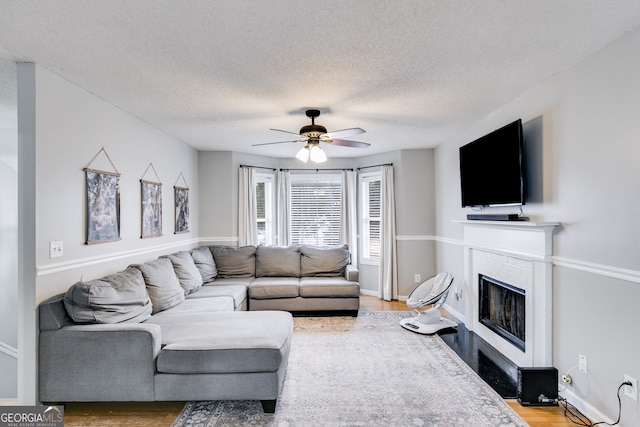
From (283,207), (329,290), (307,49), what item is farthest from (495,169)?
(283,207)

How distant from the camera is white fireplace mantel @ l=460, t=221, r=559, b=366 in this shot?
2682 mm

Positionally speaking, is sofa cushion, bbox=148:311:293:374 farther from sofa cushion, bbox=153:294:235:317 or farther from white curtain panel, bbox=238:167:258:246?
white curtain panel, bbox=238:167:258:246

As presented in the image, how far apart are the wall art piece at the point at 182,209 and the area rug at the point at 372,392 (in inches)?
90.7

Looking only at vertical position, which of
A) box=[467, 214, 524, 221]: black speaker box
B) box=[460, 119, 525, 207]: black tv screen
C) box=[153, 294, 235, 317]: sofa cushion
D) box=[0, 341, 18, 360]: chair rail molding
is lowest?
box=[0, 341, 18, 360]: chair rail molding

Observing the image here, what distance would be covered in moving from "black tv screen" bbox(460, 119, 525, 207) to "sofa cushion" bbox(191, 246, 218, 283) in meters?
3.46

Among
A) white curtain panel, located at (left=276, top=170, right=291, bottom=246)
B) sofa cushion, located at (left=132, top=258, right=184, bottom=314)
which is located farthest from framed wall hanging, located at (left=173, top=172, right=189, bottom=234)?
white curtain panel, located at (left=276, top=170, right=291, bottom=246)

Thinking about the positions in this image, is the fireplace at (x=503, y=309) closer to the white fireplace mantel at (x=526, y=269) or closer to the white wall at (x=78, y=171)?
the white fireplace mantel at (x=526, y=269)

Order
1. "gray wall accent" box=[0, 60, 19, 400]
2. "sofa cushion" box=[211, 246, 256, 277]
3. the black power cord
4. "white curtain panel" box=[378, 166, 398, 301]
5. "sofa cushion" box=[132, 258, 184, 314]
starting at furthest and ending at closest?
"white curtain panel" box=[378, 166, 398, 301]
"sofa cushion" box=[211, 246, 256, 277]
"gray wall accent" box=[0, 60, 19, 400]
"sofa cushion" box=[132, 258, 184, 314]
the black power cord

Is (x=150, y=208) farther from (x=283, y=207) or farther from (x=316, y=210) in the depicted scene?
(x=316, y=210)

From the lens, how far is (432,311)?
4281 mm

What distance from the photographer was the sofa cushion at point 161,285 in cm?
328

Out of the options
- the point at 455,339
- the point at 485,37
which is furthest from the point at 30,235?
the point at 455,339

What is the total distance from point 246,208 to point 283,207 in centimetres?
71

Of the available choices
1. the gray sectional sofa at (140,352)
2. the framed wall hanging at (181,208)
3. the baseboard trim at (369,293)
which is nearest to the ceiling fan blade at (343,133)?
the gray sectional sofa at (140,352)
